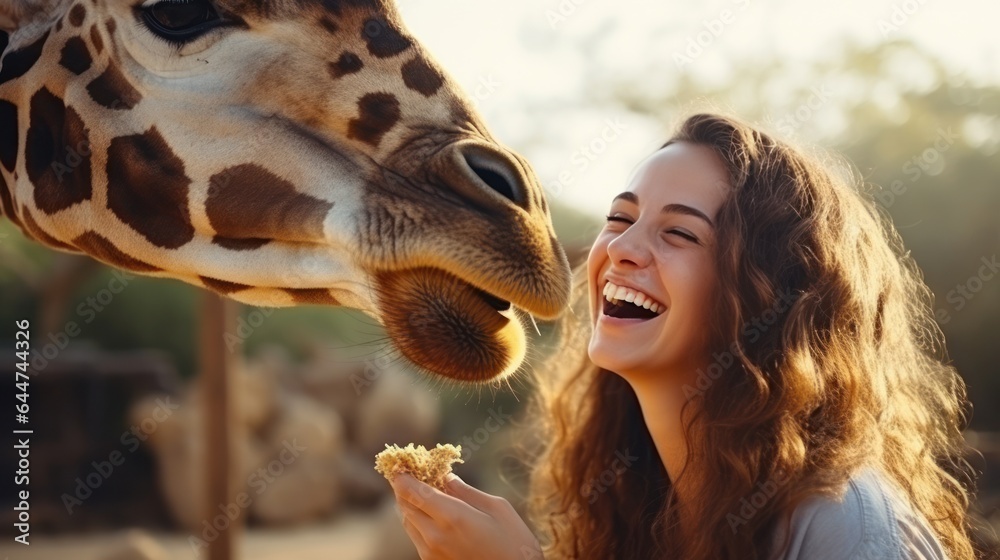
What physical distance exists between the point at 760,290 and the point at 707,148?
0.36m

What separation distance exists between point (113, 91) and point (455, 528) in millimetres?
1154

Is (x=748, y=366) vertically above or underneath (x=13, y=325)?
above

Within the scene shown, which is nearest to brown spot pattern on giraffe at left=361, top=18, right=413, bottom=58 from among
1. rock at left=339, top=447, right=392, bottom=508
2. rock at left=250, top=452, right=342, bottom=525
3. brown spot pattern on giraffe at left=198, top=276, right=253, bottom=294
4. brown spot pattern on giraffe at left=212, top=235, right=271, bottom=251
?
brown spot pattern on giraffe at left=212, top=235, right=271, bottom=251

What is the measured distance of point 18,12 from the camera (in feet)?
6.94

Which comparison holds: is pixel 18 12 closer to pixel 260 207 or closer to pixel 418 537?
pixel 260 207

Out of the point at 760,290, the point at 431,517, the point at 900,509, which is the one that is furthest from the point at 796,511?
the point at 431,517

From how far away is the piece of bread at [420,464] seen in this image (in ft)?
5.95

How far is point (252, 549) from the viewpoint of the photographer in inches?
321

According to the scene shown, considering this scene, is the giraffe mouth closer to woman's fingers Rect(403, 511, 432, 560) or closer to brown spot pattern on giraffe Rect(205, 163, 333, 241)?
brown spot pattern on giraffe Rect(205, 163, 333, 241)

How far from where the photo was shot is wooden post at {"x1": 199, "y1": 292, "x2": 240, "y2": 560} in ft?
16.2

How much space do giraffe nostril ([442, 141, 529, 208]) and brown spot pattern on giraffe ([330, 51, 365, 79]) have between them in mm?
306

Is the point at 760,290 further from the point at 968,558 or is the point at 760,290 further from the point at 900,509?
the point at 968,558

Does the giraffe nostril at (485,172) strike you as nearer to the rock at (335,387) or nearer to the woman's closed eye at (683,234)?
the woman's closed eye at (683,234)

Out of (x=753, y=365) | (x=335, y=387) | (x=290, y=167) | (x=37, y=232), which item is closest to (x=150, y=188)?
(x=290, y=167)
